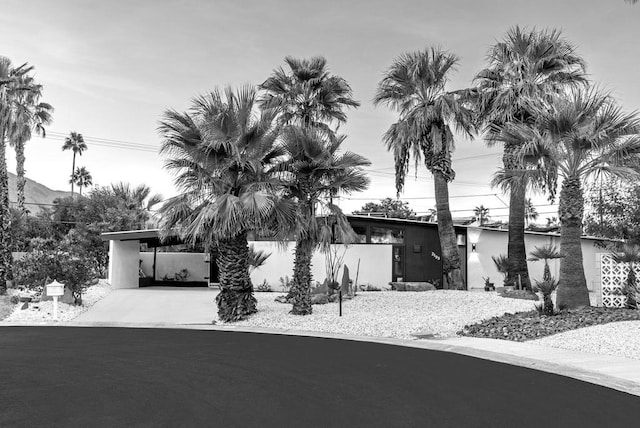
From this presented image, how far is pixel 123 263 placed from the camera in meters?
25.9

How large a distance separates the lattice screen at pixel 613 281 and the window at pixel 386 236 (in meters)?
11.3

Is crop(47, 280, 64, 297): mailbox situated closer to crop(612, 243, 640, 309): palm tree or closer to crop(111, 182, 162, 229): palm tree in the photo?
crop(612, 243, 640, 309): palm tree

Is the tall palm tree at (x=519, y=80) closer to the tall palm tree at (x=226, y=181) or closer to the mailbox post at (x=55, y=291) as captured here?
the tall palm tree at (x=226, y=181)

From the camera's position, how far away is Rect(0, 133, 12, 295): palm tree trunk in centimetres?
2134

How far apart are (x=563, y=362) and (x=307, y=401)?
5.18 meters

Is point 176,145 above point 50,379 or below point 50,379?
above

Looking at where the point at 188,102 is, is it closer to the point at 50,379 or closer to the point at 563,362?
the point at 50,379

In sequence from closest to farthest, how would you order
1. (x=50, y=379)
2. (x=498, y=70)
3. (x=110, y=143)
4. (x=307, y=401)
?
(x=307, y=401) < (x=50, y=379) < (x=498, y=70) < (x=110, y=143)

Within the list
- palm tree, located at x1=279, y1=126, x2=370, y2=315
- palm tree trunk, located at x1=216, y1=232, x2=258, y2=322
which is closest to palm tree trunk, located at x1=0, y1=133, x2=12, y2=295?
palm tree trunk, located at x1=216, y1=232, x2=258, y2=322

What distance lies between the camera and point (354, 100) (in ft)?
77.8

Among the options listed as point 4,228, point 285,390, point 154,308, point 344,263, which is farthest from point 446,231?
point 4,228

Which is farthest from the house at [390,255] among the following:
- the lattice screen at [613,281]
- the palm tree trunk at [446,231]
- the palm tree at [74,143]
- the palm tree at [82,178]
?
the palm tree at [82,178]

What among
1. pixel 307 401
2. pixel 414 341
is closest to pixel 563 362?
pixel 414 341

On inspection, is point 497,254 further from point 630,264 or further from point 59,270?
point 59,270
